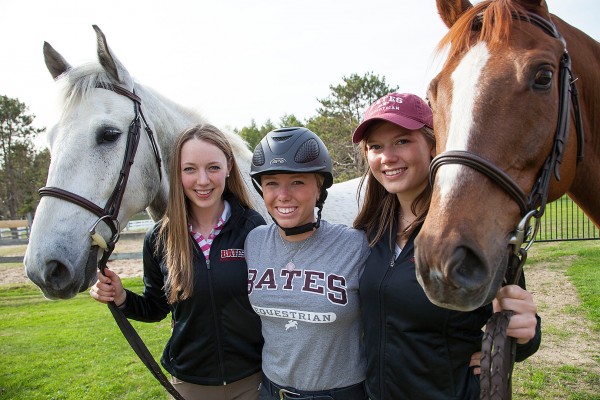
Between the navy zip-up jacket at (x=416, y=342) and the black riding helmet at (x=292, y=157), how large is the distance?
0.58 m

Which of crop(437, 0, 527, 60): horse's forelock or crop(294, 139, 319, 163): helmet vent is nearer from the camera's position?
crop(437, 0, 527, 60): horse's forelock

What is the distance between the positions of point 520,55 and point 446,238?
32.0 inches

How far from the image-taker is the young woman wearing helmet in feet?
6.18

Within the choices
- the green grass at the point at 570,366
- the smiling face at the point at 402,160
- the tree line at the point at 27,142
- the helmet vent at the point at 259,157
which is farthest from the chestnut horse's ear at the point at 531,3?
the tree line at the point at 27,142

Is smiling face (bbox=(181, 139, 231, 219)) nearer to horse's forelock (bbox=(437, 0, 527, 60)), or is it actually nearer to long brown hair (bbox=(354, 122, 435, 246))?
long brown hair (bbox=(354, 122, 435, 246))

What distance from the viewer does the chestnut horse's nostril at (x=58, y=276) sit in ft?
7.34

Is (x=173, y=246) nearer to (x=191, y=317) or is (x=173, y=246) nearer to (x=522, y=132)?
(x=191, y=317)

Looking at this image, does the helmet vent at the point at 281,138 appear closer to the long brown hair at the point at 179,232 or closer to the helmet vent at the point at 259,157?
the helmet vent at the point at 259,157

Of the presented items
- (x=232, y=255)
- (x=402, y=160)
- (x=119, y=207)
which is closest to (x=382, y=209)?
(x=402, y=160)

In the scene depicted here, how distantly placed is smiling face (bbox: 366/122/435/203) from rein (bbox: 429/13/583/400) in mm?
422

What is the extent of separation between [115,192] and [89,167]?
226 millimetres

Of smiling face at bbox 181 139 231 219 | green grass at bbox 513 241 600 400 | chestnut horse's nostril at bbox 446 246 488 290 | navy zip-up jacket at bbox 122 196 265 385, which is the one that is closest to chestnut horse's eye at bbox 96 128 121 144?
smiling face at bbox 181 139 231 219

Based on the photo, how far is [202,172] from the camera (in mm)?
2359

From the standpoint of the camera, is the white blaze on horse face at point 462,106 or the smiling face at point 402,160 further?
the smiling face at point 402,160
